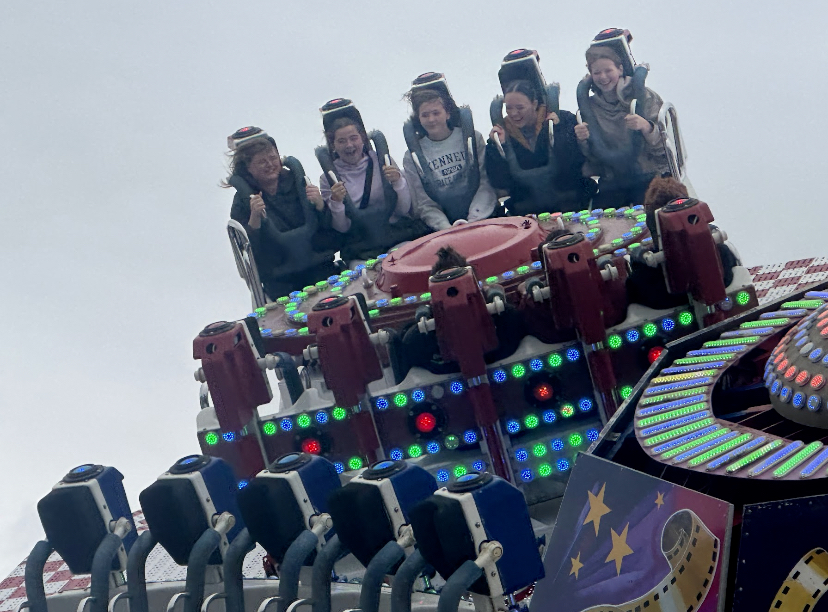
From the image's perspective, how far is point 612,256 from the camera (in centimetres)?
492

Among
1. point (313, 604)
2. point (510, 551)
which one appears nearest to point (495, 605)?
point (510, 551)

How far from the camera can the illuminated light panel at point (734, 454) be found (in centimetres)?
307

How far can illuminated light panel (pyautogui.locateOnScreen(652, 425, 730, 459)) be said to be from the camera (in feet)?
10.7

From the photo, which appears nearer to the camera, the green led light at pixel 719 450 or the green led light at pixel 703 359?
the green led light at pixel 719 450

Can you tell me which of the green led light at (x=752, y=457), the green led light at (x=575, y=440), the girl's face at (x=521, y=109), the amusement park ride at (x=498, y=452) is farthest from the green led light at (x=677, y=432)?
the girl's face at (x=521, y=109)

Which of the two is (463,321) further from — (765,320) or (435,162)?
(435,162)

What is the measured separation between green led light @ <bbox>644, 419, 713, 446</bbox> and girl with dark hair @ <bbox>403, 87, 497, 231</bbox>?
3463 mm

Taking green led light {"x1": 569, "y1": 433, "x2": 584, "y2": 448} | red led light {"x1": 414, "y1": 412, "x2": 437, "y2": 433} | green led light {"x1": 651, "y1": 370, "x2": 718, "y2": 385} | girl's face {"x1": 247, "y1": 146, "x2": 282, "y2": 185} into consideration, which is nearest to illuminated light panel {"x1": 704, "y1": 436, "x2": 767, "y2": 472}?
green led light {"x1": 651, "y1": 370, "x2": 718, "y2": 385}

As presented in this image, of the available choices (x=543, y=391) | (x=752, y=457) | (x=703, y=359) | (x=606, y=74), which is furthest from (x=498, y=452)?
(x=606, y=74)

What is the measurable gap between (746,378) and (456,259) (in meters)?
1.50

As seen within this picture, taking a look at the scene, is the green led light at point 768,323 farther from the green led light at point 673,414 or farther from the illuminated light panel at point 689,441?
the illuminated light panel at point 689,441

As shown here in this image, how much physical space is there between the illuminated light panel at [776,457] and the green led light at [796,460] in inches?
1.0

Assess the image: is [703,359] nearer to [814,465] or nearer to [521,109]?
[814,465]

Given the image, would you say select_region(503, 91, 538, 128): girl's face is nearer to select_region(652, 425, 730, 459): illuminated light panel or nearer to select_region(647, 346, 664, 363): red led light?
select_region(647, 346, 664, 363): red led light
